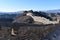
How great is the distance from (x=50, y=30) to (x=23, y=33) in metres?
0.57

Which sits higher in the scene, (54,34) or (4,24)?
(4,24)

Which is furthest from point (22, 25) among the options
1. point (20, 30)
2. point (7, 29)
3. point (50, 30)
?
point (50, 30)

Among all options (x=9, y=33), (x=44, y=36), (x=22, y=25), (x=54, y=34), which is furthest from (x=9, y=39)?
(x=54, y=34)

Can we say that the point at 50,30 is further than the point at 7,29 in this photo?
Yes

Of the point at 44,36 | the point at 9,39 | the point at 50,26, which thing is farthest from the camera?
the point at 50,26

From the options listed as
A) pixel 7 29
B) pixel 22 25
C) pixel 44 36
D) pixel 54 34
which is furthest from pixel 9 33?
pixel 54 34

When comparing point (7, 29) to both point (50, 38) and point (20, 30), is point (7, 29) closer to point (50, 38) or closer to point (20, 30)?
point (20, 30)

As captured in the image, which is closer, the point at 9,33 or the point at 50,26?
the point at 9,33

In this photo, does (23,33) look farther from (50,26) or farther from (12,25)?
(50,26)

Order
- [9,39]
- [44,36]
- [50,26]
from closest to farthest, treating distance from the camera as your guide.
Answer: [9,39] → [44,36] → [50,26]

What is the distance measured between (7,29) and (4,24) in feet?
0.35

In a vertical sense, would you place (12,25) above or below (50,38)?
above

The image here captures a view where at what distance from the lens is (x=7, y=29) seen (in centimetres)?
323

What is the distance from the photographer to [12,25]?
132 inches
